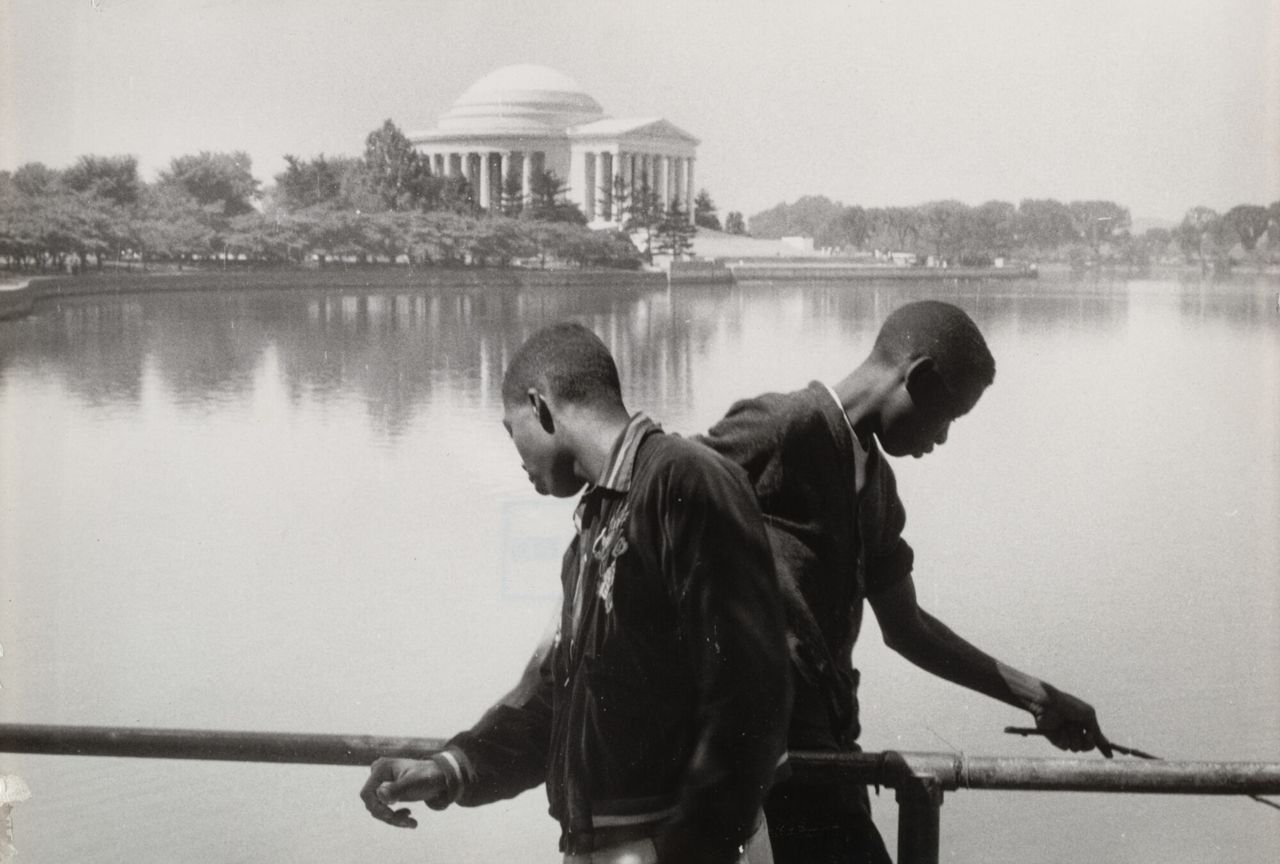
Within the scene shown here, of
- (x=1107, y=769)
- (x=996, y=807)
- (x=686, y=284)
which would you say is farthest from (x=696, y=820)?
(x=686, y=284)

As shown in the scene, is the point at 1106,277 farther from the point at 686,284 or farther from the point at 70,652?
the point at 70,652

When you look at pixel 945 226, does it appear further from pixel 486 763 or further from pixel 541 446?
pixel 541 446

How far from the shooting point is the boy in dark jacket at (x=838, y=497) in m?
2.21

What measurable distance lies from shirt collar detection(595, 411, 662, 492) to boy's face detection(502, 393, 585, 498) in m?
0.12

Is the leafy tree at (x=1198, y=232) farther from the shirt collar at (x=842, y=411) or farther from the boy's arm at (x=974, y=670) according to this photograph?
the shirt collar at (x=842, y=411)

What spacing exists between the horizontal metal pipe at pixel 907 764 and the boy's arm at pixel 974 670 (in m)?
0.29

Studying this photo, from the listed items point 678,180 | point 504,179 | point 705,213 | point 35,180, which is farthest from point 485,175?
point 35,180

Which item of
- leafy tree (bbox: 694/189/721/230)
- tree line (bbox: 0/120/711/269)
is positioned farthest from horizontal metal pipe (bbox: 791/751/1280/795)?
leafy tree (bbox: 694/189/721/230)

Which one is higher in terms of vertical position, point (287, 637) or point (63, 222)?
point (63, 222)

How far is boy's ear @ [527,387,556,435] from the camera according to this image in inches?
76.9

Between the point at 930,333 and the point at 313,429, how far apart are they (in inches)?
574

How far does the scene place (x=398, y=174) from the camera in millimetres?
18016

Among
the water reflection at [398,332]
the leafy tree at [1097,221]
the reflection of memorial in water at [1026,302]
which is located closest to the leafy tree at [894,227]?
the reflection of memorial in water at [1026,302]

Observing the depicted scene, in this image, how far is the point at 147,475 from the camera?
1530 cm
